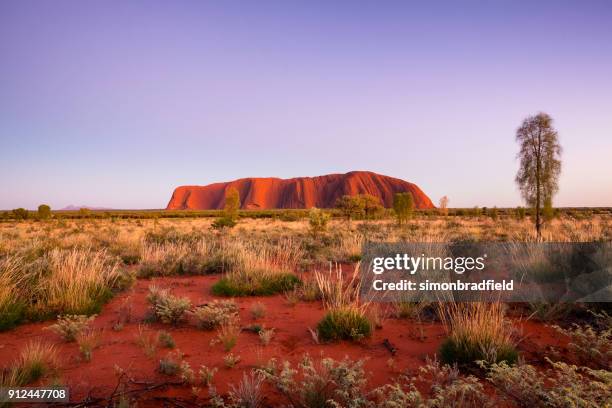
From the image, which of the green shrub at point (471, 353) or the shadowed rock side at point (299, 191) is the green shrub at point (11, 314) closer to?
the green shrub at point (471, 353)

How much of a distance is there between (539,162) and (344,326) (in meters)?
11.7

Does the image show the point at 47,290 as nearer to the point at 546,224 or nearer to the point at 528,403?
the point at 528,403

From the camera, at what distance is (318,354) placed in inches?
161

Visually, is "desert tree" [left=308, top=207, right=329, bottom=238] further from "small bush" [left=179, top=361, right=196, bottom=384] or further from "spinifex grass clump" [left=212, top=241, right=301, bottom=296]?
"small bush" [left=179, top=361, right=196, bottom=384]

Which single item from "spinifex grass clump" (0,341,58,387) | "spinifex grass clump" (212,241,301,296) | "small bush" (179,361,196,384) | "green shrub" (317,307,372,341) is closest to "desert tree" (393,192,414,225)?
"spinifex grass clump" (212,241,301,296)

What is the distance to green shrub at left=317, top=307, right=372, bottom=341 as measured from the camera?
14.6 ft

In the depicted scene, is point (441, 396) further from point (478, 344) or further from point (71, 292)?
point (71, 292)

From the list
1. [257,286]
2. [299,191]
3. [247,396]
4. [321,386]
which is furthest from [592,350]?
[299,191]

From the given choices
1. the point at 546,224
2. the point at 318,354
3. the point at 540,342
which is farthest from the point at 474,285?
the point at 546,224

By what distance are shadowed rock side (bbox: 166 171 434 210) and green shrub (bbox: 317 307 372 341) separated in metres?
118

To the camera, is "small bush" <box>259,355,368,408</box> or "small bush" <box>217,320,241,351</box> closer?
"small bush" <box>259,355,368,408</box>

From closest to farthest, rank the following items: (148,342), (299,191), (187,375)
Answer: (187,375) < (148,342) < (299,191)

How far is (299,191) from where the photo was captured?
14125 centimetres

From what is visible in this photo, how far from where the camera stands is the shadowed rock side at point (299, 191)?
427 feet
